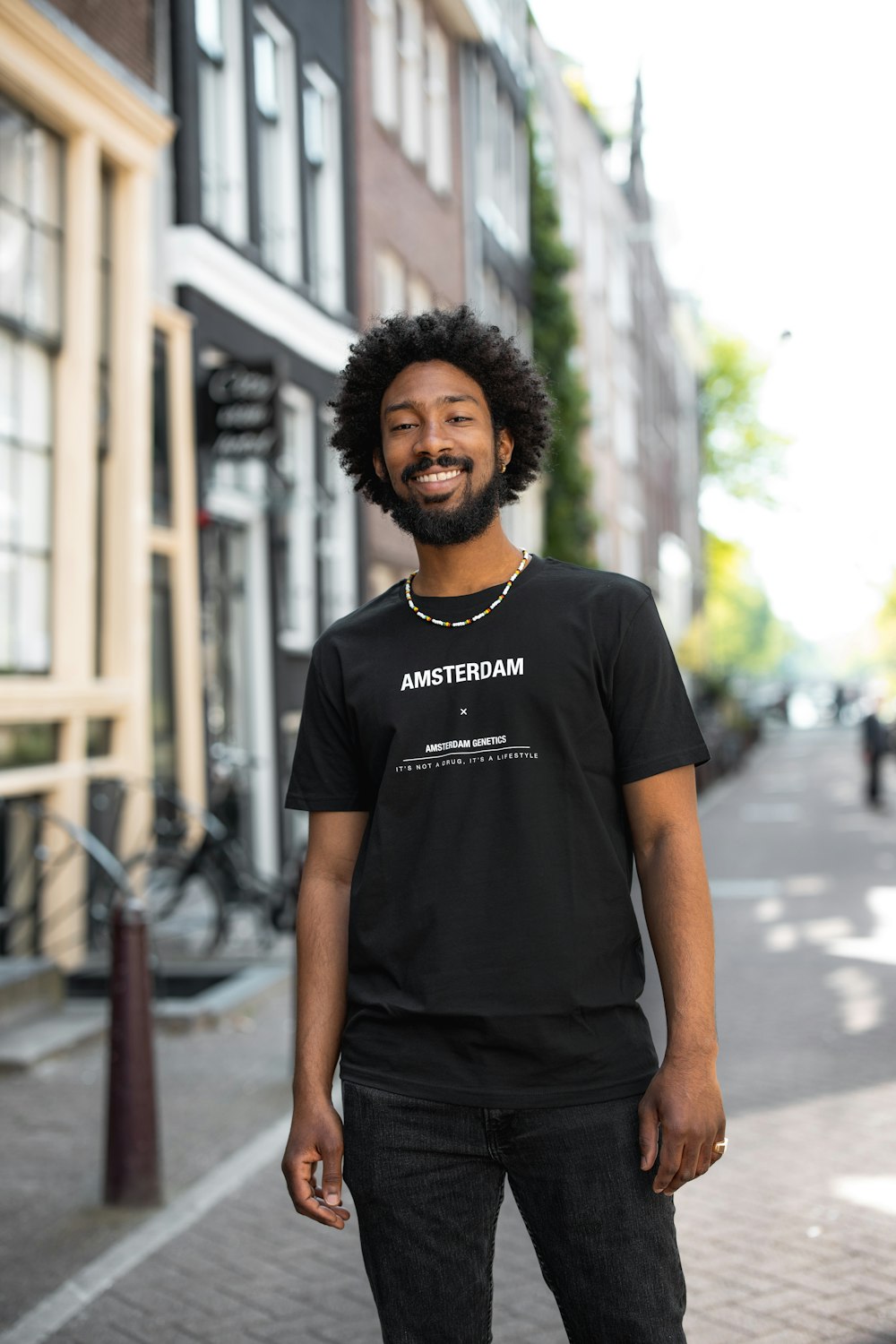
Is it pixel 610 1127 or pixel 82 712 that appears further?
pixel 82 712

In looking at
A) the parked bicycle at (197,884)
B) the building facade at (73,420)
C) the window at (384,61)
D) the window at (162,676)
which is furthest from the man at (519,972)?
the window at (384,61)

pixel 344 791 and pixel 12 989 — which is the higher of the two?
pixel 344 791

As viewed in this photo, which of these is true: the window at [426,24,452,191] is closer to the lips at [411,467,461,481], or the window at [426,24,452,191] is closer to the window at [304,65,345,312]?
the window at [304,65,345,312]

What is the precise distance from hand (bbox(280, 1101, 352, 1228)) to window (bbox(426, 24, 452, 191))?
60.9 feet

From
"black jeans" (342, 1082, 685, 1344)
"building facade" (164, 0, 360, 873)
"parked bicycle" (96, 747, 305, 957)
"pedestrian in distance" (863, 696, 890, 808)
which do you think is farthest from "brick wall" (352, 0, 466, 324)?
"black jeans" (342, 1082, 685, 1344)

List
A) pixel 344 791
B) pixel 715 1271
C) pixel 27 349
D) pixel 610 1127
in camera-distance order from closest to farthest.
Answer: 1. pixel 610 1127
2. pixel 344 791
3. pixel 715 1271
4. pixel 27 349

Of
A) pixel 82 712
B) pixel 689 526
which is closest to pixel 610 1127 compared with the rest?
pixel 82 712

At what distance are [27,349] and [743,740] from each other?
34.6 meters

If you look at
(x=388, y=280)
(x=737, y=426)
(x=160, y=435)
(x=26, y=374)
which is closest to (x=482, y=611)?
(x=26, y=374)

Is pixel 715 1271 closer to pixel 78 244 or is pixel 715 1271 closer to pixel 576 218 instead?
pixel 78 244

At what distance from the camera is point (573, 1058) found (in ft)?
7.53

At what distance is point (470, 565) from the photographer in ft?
8.27

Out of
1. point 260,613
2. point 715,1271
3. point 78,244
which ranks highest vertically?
point 78,244

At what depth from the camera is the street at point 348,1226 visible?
4.24 m
